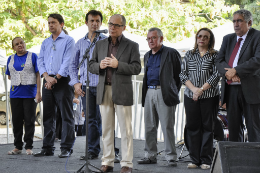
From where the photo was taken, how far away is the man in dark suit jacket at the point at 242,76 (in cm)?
378

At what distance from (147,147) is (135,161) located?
332 mm

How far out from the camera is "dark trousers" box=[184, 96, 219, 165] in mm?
4234

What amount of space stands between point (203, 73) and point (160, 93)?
62 cm

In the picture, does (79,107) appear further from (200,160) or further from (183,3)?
(183,3)

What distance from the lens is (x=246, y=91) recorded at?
12.4ft

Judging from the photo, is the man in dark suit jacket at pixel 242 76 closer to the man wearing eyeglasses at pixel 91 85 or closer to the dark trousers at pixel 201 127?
the dark trousers at pixel 201 127

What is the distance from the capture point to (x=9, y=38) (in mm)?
14312

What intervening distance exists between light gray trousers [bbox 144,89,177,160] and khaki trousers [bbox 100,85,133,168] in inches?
30.3

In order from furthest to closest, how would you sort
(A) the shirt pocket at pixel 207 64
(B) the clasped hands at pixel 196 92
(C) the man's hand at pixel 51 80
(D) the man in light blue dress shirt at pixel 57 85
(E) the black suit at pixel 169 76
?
1. (D) the man in light blue dress shirt at pixel 57 85
2. (C) the man's hand at pixel 51 80
3. (E) the black suit at pixel 169 76
4. (A) the shirt pocket at pixel 207 64
5. (B) the clasped hands at pixel 196 92

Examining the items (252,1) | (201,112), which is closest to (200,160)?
(201,112)

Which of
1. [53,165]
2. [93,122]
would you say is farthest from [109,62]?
[53,165]

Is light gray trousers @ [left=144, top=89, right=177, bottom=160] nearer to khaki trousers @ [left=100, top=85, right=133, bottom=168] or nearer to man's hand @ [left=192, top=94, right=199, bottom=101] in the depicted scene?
man's hand @ [left=192, top=94, right=199, bottom=101]

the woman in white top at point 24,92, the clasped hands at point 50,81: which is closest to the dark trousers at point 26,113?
the woman in white top at point 24,92

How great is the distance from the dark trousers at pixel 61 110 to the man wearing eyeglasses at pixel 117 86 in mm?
1109
